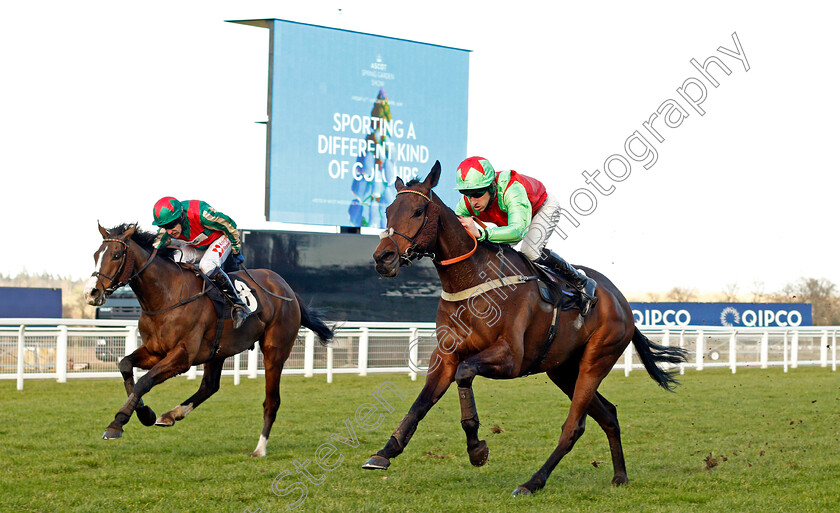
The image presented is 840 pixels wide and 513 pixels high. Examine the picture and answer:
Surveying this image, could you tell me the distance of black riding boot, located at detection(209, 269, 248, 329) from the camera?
699 centimetres

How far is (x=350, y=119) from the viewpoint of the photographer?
63.1 feet

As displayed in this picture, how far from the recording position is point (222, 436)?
25.6 ft

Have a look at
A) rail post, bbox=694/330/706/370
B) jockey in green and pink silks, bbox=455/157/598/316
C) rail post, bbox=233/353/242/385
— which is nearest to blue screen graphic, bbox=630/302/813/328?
rail post, bbox=694/330/706/370

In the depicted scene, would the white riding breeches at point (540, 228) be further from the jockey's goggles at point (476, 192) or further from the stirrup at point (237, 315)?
the stirrup at point (237, 315)

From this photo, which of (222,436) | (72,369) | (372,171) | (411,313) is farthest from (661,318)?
(222,436)

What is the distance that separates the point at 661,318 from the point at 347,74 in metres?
9.60

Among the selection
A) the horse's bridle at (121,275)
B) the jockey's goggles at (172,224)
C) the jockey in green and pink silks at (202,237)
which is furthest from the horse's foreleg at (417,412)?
the jockey's goggles at (172,224)

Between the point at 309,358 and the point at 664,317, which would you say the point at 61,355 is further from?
the point at 664,317

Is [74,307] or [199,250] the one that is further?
[74,307]

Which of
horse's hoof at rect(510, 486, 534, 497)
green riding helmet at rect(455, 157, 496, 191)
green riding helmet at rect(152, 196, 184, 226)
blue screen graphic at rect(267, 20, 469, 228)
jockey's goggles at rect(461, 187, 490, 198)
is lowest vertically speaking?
horse's hoof at rect(510, 486, 534, 497)

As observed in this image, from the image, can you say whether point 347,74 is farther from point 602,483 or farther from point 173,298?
point 602,483

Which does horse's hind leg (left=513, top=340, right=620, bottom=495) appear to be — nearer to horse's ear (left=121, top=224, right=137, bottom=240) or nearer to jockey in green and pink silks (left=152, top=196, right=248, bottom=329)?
jockey in green and pink silks (left=152, top=196, right=248, bottom=329)

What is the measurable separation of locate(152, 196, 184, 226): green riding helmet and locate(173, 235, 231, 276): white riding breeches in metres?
0.31

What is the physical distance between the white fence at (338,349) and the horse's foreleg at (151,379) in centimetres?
448
